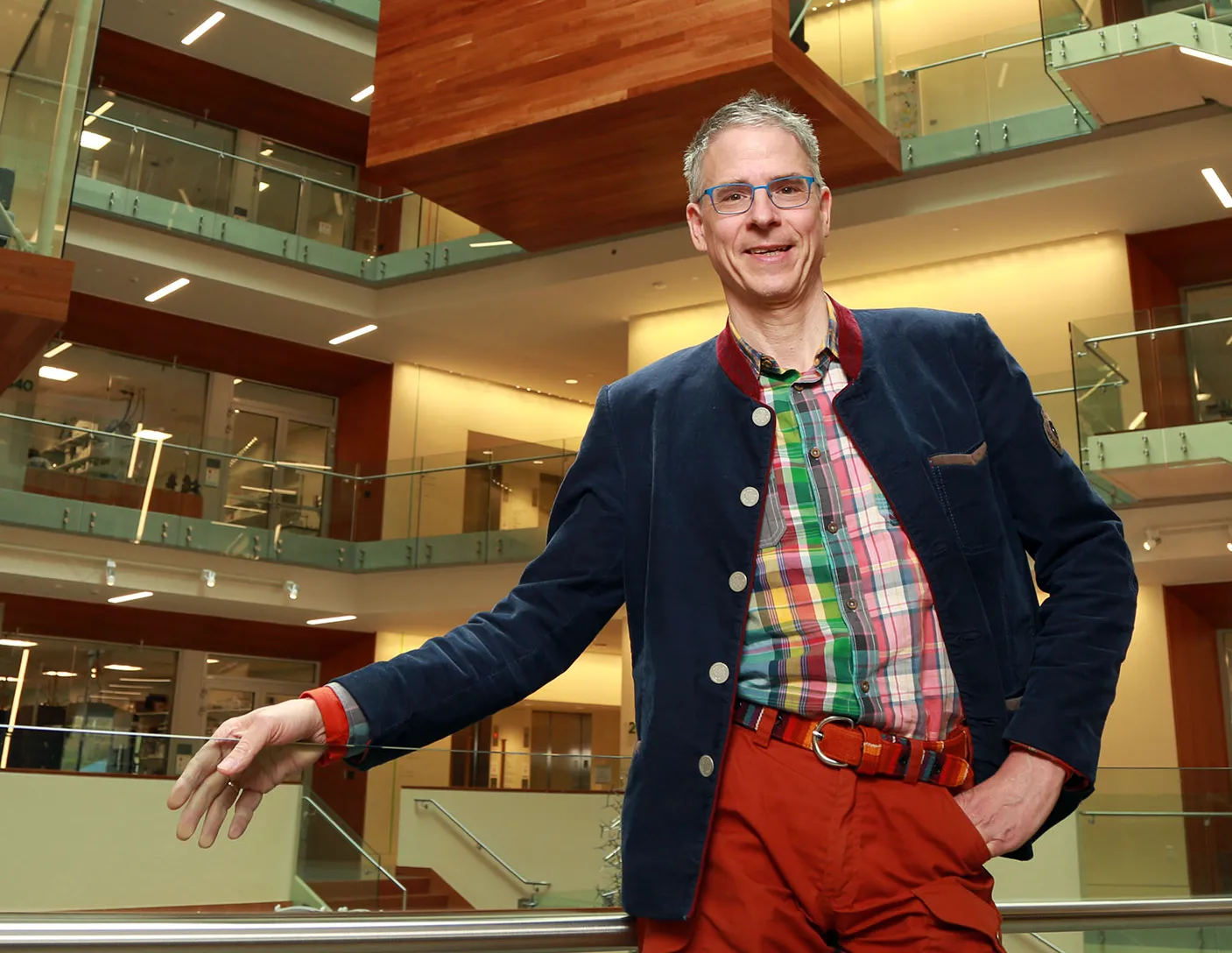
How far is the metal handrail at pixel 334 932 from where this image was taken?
1.15m

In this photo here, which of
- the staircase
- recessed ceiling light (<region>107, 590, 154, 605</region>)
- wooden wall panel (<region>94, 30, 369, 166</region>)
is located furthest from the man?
wooden wall panel (<region>94, 30, 369, 166</region>)

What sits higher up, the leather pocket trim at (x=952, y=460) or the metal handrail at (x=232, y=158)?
the metal handrail at (x=232, y=158)

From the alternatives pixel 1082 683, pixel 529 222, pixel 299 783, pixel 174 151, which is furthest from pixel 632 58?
pixel 1082 683

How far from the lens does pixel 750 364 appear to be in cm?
161

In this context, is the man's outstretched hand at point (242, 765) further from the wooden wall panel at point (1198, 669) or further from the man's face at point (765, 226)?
the wooden wall panel at point (1198, 669)

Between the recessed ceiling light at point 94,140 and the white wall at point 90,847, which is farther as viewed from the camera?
the recessed ceiling light at point 94,140

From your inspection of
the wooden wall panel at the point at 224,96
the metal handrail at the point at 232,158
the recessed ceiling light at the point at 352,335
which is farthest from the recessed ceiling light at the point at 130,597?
the wooden wall panel at the point at 224,96

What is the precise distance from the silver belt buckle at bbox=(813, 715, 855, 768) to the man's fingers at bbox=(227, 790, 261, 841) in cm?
56

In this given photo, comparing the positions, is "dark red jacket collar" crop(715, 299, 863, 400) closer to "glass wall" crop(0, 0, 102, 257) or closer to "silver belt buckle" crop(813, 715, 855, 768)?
"silver belt buckle" crop(813, 715, 855, 768)

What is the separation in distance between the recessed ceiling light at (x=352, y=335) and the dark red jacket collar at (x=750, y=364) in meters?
14.9

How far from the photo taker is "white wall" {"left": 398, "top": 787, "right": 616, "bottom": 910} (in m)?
7.02

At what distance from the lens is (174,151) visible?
13.9 metres

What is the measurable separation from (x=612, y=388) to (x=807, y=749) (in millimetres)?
544

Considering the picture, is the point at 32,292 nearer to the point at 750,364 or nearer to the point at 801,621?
the point at 750,364
